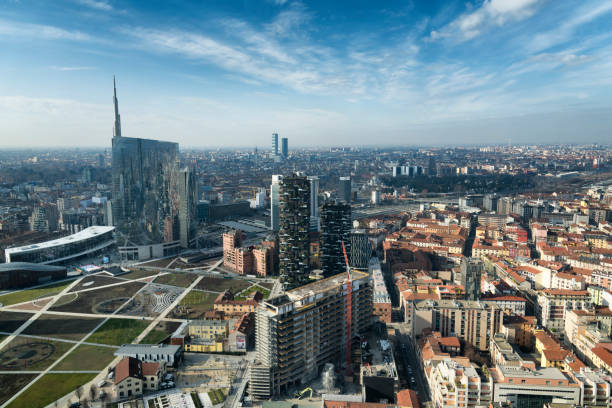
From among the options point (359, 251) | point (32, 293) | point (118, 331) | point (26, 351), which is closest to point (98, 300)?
point (32, 293)

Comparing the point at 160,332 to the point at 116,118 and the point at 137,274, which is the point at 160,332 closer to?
the point at 137,274

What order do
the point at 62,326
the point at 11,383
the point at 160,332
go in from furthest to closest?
the point at 62,326 → the point at 160,332 → the point at 11,383

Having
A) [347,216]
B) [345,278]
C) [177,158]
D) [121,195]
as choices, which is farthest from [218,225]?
[345,278]

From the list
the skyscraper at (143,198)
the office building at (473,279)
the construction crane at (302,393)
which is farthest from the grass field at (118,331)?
the office building at (473,279)

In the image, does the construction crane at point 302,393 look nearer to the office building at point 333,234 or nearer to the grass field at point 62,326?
the grass field at point 62,326

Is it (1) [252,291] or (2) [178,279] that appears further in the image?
(2) [178,279]

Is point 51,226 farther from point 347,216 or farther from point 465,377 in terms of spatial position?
point 465,377

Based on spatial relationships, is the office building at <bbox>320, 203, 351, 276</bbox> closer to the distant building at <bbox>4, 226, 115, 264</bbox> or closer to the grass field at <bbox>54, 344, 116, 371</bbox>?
the grass field at <bbox>54, 344, 116, 371</bbox>
